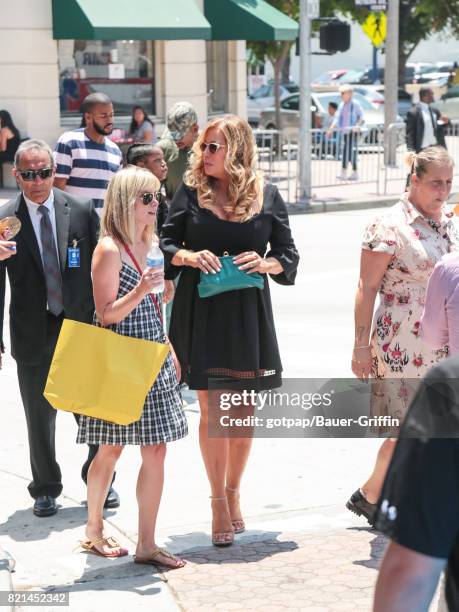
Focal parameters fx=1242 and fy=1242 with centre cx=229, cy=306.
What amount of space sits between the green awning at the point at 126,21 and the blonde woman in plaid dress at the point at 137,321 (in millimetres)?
16689

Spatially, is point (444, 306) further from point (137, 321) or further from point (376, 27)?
point (376, 27)

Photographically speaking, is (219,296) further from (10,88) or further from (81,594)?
(10,88)

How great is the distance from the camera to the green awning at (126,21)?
70.3 feet

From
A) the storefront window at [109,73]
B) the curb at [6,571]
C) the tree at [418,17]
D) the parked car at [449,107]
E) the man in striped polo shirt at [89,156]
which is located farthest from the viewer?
the tree at [418,17]

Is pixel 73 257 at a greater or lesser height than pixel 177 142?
lesser

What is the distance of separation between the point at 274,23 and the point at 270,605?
782 inches

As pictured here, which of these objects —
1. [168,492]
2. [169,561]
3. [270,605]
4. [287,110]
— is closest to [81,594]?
[169,561]

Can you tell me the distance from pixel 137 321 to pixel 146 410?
372 mm

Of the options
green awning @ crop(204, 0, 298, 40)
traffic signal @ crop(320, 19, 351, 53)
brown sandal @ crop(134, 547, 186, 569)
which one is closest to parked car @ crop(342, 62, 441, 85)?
green awning @ crop(204, 0, 298, 40)

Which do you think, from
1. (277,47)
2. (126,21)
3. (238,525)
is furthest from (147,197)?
(277,47)

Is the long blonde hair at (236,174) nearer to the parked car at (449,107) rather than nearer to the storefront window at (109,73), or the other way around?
the storefront window at (109,73)

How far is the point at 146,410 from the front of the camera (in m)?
5.10

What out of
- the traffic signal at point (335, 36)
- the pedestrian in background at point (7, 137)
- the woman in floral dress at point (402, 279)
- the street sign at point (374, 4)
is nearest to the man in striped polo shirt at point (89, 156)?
the woman in floral dress at point (402, 279)

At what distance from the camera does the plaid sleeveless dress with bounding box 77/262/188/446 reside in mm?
5098
